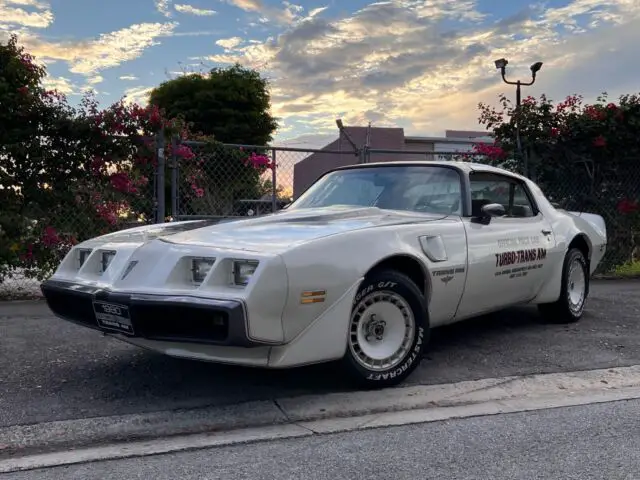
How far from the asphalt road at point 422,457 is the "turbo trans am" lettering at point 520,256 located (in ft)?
5.19

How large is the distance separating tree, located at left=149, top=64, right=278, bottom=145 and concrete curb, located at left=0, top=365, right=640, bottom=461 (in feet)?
94.3

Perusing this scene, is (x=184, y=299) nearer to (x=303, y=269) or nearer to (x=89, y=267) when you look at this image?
(x=303, y=269)

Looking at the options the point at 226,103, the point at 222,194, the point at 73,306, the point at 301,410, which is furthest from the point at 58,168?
the point at 226,103

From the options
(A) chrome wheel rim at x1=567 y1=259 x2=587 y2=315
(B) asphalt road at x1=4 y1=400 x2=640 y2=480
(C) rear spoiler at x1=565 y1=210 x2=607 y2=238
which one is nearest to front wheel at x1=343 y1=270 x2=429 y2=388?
(B) asphalt road at x1=4 y1=400 x2=640 y2=480

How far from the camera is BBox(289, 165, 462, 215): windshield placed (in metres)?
4.85

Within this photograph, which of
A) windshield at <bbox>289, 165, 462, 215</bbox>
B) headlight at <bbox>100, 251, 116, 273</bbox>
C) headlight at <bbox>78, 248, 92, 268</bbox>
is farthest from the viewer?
windshield at <bbox>289, 165, 462, 215</bbox>

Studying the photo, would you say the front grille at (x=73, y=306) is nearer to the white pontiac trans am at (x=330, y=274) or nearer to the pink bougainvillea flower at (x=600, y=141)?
the white pontiac trans am at (x=330, y=274)

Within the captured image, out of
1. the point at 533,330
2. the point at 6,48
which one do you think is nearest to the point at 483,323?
the point at 533,330

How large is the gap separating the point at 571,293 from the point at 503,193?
4.48 ft

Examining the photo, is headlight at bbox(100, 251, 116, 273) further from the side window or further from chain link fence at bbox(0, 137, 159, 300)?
chain link fence at bbox(0, 137, 159, 300)

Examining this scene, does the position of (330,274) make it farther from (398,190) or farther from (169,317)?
(398,190)

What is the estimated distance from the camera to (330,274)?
3.59m

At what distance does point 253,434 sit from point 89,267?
164cm

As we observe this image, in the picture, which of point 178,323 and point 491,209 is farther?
point 491,209
